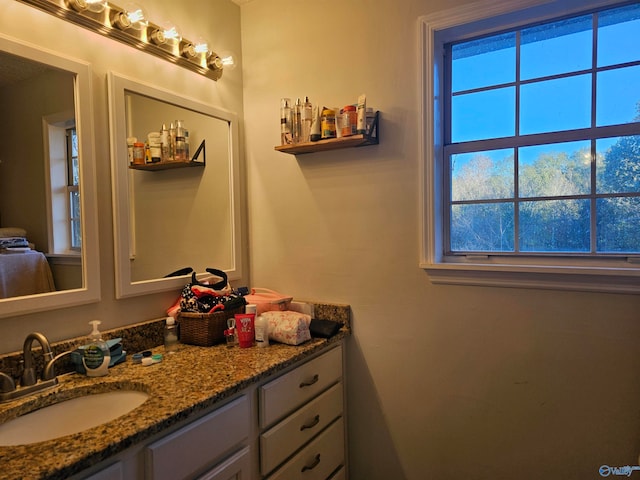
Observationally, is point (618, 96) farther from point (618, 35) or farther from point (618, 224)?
point (618, 224)

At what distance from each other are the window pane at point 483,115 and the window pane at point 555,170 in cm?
14

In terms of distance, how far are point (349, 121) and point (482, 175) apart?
23.7 inches

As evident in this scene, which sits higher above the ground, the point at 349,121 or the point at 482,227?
the point at 349,121

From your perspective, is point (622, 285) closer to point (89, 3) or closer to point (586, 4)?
point (586, 4)

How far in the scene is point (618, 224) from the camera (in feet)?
4.91

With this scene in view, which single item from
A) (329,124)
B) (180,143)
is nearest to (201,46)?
(180,143)

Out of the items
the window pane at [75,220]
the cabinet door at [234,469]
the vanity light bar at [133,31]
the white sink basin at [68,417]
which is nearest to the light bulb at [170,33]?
the vanity light bar at [133,31]

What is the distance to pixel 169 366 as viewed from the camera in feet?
4.61

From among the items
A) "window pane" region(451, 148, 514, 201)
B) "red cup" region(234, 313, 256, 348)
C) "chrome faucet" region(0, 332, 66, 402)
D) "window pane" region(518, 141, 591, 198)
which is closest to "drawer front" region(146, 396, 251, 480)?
"red cup" region(234, 313, 256, 348)

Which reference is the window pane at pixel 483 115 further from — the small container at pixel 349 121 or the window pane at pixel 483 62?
the small container at pixel 349 121

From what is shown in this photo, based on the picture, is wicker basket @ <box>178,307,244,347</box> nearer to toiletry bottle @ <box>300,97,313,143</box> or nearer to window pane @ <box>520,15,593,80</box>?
toiletry bottle @ <box>300,97,313,143</box>

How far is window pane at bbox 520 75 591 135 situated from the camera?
1.55m

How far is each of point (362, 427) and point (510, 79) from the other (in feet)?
5.35

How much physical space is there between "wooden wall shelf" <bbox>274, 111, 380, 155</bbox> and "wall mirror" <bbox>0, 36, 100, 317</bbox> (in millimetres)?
808
